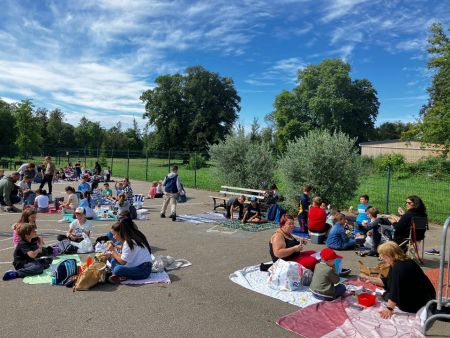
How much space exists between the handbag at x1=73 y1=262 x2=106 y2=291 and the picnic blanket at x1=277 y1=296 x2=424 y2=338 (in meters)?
3.02

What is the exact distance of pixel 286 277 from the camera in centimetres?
596

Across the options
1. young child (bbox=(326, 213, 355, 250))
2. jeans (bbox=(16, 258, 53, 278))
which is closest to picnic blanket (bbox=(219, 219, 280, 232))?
young child (bbox=(326, 213, 355, 250))

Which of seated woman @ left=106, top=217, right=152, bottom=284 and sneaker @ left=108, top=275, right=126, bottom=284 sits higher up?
seated woman @ left=106, top=217, right=152, bottom=284

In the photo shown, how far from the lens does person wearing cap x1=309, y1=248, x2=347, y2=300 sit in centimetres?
552

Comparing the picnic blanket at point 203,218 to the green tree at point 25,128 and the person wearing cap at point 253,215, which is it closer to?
the person wearing cap at point 253,215

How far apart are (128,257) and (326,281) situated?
321cm

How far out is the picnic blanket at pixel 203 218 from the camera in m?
12.0

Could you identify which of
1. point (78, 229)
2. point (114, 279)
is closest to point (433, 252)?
point (114, 279)

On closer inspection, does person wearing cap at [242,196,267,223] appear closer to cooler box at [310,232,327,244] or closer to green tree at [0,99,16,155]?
cooler box at [310,232,327,244]

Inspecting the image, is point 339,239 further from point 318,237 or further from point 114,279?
point 114,279

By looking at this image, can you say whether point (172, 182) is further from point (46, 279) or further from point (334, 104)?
point (334, 104)

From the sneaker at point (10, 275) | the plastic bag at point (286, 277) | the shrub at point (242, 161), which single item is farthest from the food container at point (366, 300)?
the shrub at point (242, 161)

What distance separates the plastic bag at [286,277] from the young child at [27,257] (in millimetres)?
4080

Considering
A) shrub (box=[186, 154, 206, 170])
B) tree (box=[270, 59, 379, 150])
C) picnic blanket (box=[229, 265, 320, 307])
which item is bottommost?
picnic blanket (box=[229, 265, 320, 307])
